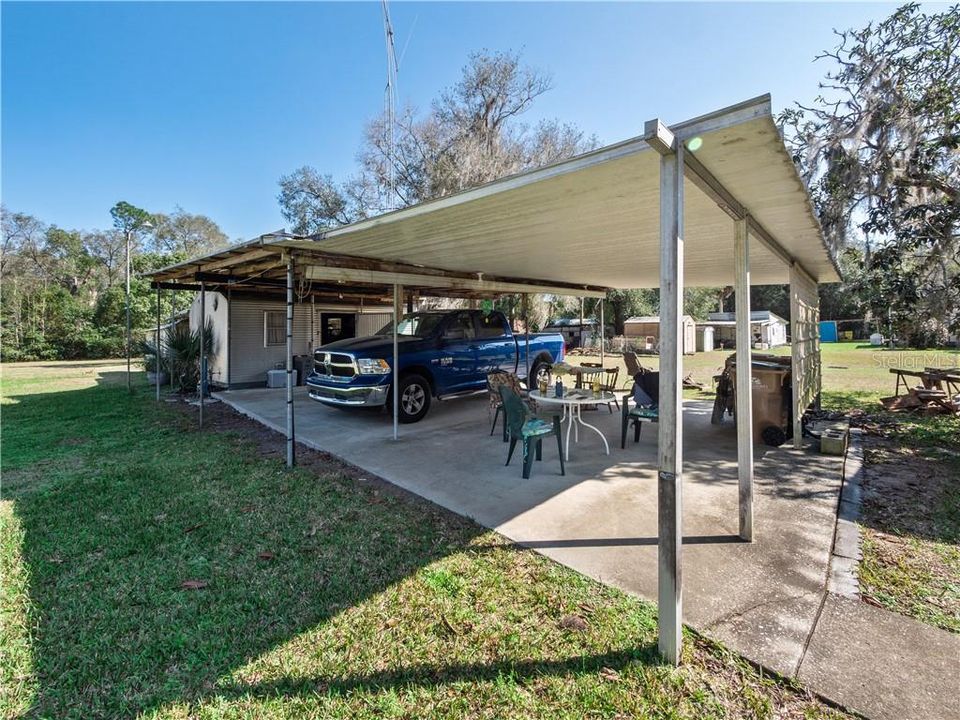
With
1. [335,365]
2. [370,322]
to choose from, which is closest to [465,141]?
[370,322]

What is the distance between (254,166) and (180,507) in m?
22.5

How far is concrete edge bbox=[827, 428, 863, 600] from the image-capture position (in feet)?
9.18

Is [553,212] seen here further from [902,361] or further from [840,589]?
[902,361]

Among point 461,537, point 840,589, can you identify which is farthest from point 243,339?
point 840,589

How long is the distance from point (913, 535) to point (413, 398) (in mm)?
6178

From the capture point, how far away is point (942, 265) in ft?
23.9

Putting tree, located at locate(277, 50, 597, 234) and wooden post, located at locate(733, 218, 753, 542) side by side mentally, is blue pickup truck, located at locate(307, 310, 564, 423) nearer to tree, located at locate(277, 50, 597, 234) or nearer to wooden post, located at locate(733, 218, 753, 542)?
wooden post, located at locate(733, 218, 753, 542)

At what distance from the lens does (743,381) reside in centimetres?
356

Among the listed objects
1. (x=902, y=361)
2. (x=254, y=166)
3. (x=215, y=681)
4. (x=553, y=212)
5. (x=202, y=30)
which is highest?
(x=254, y=166)

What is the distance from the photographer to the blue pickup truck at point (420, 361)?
282 inches

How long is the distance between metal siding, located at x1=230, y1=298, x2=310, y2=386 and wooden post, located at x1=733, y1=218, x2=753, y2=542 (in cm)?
1068

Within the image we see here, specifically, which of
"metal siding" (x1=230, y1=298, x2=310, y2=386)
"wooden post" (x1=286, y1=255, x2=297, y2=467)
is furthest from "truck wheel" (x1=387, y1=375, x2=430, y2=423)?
"metal siding" (x1=230, y1=298, x2=310, y2=386)

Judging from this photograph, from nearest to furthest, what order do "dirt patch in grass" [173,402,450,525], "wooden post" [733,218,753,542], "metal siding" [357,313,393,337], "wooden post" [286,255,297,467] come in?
1. "wooden post" [733,218,753,542]
2. "dirt patch in grass" [173,402,450,525]
3. "wooden post" [286,255,297,467]
4. "metal siding" [357,313,393,337]

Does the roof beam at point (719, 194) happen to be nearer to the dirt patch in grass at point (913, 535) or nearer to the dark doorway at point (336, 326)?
the dirt patch in grass at point (913, 535)
